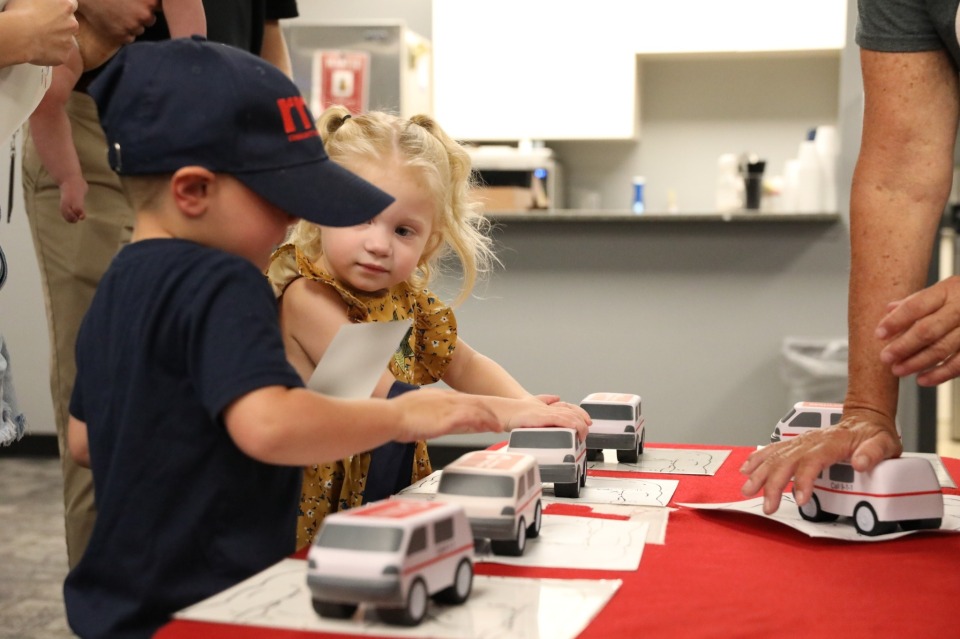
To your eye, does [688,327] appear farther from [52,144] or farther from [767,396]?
[52,144]

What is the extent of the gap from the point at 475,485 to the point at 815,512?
355mm

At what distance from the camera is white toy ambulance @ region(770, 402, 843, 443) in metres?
1.35

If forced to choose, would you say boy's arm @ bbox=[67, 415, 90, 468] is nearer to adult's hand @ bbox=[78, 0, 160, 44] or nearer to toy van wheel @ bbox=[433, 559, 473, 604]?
toy van wheel @ bbox=[433, 559, 473, 604]

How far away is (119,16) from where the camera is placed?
160 cm

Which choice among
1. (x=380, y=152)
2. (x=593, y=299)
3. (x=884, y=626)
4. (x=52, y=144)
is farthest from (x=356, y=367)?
(x=593, y=299)

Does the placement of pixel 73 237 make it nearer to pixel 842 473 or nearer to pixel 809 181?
pixel 842 473

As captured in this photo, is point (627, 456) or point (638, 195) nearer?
point (627, 456)

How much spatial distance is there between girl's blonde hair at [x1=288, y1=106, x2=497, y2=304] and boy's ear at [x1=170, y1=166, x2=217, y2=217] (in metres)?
0.66

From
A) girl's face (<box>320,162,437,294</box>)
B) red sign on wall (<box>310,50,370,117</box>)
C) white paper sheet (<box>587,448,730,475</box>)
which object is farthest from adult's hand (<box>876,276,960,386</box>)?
red sign on wall (<box>310,50,370,117</box>)

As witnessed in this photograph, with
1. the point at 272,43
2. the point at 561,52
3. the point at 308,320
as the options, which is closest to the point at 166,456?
the point at 308,320

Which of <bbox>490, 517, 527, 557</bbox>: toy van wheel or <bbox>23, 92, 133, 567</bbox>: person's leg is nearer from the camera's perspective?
<bbox>490, 517, 527, 557</bbox>: toy van wheel

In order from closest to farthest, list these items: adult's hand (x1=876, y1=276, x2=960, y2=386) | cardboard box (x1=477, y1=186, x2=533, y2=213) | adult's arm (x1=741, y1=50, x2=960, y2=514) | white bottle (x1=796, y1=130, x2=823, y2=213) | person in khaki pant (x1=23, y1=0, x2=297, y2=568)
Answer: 1. adult's hand (x1=876, y1=276, x2=960, y2=386)
2. adult's arm (x1=741, y1=50, x2=960, y2=514)
3. person in khaki pant (x1=23, y1=0, x2=297, y2=568)
4. white bottle (x1=796, y1=130, x2=823, y2=213)
5. cardboard box (x1=477, y1=186, x2=533, y2=213)

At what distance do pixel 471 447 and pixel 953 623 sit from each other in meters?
3.50

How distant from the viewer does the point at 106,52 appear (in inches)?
65.7
